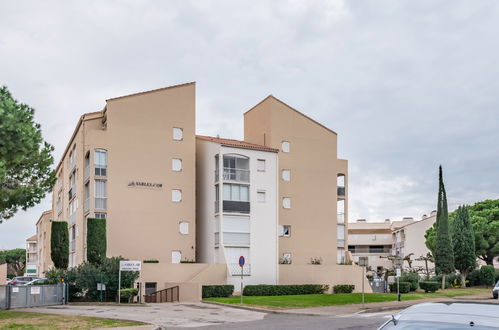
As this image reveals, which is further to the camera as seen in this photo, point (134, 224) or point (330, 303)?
point (134, 224)

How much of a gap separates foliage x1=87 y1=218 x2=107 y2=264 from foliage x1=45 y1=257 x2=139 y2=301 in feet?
7.29

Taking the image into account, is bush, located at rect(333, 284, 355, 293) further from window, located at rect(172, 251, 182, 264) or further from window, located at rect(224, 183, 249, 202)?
window, located at rect(172, 251, 182, 264)

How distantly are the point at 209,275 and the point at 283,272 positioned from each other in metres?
6.03

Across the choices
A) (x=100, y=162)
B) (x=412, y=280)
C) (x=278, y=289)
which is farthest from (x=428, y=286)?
(x=100, y=162)

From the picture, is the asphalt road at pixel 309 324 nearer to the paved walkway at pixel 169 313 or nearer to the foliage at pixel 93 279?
the paved walkway at pixel 169 313

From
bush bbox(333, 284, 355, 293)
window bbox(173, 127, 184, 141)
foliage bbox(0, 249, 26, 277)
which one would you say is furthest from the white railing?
foliage bbox(0, 249, 26, 277)

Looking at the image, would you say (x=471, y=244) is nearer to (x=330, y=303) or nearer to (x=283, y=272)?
(x=283, y=272)

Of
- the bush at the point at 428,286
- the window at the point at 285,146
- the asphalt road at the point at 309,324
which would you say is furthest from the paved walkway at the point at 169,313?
the window at the point at 285,146

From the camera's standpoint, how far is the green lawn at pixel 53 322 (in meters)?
20.6

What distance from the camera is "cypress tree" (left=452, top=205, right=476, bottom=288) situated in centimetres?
5316

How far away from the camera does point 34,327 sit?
20.2 metres

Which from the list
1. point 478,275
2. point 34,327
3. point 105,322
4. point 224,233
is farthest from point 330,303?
point 478,275

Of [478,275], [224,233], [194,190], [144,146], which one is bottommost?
[478,275]

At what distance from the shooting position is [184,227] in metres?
45.1
